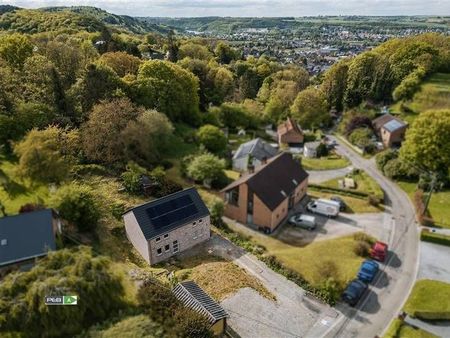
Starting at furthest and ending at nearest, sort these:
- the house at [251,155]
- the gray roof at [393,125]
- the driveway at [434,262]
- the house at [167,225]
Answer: the gray roof at [393,125] < the house at [251,155] < the driveway at [434,262] < the house at [167,225]

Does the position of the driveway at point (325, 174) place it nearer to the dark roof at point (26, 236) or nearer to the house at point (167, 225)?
the house at point (167, 225)

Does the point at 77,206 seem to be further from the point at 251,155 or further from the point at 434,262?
the point at 434,262

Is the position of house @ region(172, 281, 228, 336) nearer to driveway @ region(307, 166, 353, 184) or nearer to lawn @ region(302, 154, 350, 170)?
driveway @ region(307, 166, 353, 184)

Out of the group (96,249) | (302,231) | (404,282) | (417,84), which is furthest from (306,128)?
(96,249)

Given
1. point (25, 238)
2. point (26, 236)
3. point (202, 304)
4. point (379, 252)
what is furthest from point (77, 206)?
point (379, 252)

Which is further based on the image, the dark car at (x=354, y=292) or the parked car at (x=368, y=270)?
the parked car at (x=368, y=270)

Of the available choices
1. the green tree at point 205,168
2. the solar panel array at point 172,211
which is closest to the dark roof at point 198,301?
the solar panel array at point 172,211

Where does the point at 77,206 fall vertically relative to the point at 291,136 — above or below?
above
